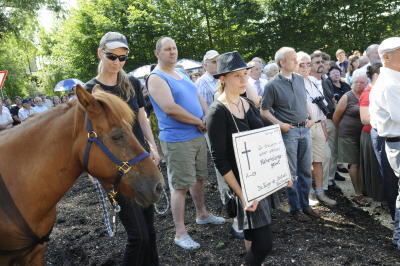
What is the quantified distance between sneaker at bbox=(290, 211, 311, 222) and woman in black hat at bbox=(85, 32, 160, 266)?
237 cm

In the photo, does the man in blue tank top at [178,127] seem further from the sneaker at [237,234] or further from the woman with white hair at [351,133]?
the woman with white hair at [351,133]

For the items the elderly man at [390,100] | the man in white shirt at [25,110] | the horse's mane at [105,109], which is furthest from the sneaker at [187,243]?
the man in white shirt at [25,110]

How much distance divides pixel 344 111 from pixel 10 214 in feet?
16.8

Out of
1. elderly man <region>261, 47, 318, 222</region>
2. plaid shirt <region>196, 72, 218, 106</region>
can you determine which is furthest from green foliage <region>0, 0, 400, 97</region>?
elderly man <region>261, 47, 318, 222</region>

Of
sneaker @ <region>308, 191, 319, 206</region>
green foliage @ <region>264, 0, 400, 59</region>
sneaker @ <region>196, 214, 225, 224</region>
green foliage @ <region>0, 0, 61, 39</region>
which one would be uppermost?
green foliage @ <region>0, 0, 61, 39</region>

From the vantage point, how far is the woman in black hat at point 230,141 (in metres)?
2.71

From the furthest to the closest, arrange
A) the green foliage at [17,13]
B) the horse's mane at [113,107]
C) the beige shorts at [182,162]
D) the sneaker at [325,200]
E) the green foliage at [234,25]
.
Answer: the green foliage at [234,25]
the green foliage at [17,13]
the sneaker at [325,200]
the beige shorts at [182,162]
the horse's mane at [113,107]

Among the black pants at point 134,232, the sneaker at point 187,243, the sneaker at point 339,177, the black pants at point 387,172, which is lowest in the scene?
the sneaker at point 339,177

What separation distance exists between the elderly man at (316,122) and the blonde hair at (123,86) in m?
3.17

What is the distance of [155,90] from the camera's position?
12.8 ft

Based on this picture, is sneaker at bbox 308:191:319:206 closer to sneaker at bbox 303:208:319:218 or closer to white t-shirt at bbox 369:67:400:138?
sneaker at bbox 303:208:319:218

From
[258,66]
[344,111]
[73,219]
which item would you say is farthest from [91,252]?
[258,66]

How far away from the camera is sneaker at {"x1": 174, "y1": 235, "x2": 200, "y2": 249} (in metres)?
4.05

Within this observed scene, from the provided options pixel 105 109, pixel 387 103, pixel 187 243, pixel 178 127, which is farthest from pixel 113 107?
pixel 387 103
